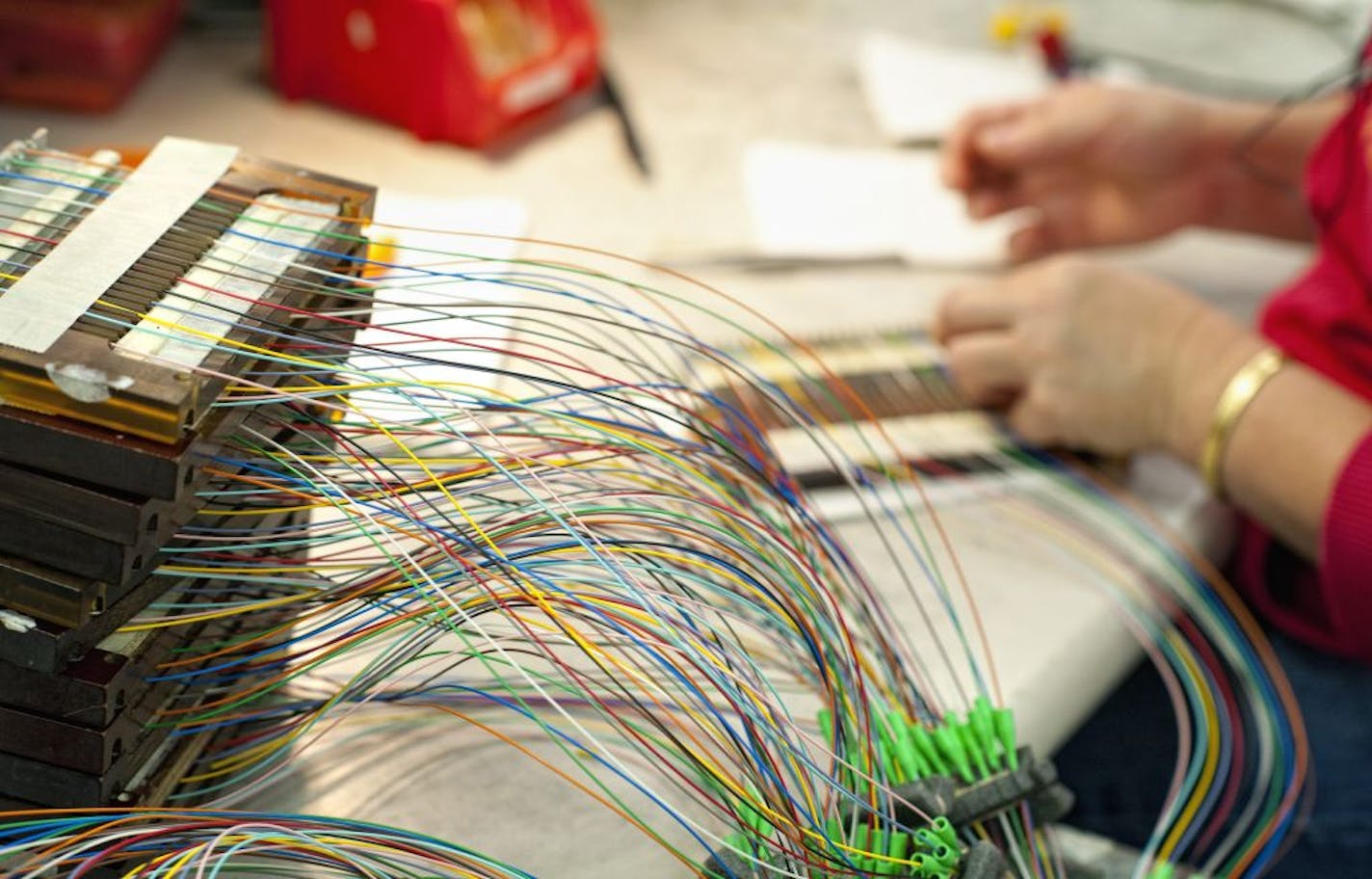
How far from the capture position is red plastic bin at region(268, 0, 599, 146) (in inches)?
44.8

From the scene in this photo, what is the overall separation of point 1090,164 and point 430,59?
1.97ft

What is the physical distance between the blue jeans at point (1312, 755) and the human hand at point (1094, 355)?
186 millimetres

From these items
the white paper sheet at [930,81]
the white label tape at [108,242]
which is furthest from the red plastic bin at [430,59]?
the white label tape at [108,242]

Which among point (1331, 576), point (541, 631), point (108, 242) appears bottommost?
point (1331, 576)

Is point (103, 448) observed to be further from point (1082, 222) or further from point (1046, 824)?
point (1082, 222)

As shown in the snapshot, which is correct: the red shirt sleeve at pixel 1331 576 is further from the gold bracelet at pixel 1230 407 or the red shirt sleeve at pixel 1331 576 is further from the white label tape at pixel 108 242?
the white label tape at pixel 108 242

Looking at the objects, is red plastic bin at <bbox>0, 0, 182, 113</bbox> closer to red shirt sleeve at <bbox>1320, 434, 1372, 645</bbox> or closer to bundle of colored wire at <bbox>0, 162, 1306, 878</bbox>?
bundle of colored wire at <bbox>0, 162, 1306, 878</bbox>

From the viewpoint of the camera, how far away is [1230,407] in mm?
959

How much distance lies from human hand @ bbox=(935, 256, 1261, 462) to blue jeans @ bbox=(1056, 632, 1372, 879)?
186 millimetres

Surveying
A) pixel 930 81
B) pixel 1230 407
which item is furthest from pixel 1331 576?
pixel 930 81

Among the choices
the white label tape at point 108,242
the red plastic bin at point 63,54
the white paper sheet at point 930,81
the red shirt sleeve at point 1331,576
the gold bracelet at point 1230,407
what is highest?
the red plastic bin at point 63,54

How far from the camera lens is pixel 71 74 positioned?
3.71ft

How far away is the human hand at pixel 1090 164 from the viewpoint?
1.19m

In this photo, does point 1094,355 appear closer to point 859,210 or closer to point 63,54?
point 859,210
